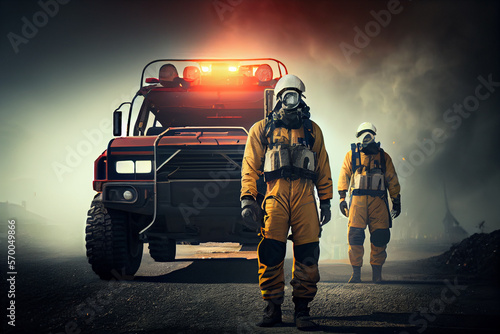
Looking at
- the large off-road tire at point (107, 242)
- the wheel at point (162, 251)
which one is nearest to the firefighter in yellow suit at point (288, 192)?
the large off-road tire at point (107, 242)

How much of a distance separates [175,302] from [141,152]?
172 centimetres

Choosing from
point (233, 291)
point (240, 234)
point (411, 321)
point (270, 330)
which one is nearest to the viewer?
point (270, 330)

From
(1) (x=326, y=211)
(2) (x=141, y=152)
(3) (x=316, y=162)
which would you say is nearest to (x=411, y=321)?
(1) (x=326, y=211)

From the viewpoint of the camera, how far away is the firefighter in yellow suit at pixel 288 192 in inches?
130

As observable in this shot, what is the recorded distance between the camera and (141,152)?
4.59m

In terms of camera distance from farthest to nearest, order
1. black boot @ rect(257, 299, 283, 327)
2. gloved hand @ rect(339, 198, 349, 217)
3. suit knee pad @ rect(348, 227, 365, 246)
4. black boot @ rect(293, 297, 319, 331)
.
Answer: gloved hand @ rect(339, 198, 349, 217) < suit knee pad @ rect(348, 227, 365, 246) < black boot @ rect(257, 299, 283, 327) < black boot @ rect(293, 297, 319, 331)

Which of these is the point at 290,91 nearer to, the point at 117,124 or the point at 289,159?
the point at 289,159

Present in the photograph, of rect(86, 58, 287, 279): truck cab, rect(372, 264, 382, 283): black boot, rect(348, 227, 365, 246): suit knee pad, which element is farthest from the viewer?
rect(348, 227, 365, 246): suit knee pad

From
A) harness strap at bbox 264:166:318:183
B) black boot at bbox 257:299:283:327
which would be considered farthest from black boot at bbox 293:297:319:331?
harness strap at bbox 264:166:318:183

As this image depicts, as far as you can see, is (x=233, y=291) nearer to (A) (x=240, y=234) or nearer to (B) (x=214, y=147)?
(A) (x=240, y=234)

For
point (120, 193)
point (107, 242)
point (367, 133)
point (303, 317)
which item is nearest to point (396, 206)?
point (367, 133)

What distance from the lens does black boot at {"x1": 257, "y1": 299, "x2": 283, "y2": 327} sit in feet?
Result: 10.5

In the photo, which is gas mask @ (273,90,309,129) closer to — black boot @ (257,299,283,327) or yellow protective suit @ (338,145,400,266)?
black boot @ (257,299,283,327)

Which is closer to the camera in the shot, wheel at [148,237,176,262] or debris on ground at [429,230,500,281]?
wheel at [148,237,176,262]
